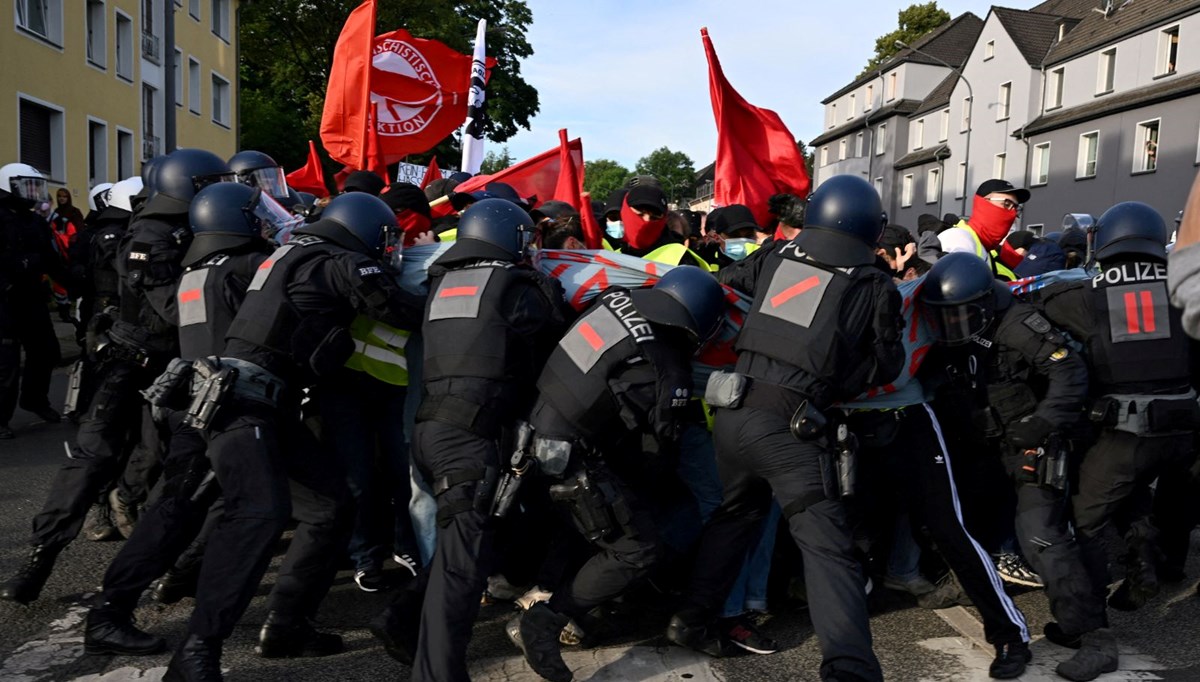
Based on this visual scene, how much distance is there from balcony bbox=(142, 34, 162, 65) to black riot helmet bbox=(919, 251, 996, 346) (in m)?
27.4

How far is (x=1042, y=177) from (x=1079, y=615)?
116 ft

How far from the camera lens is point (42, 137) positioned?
20828mm

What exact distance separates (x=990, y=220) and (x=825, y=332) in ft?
10.8

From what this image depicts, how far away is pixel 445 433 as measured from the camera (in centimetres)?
388

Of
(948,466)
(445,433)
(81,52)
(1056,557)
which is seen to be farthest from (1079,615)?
(81,52)

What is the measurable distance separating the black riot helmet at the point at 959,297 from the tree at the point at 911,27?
57.2 m

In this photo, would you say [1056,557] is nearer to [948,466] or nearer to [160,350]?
[948,466]

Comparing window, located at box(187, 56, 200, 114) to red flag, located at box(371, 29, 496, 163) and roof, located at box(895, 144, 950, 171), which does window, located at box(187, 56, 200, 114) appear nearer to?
red flag, located at box(371, 29, 496, 163)

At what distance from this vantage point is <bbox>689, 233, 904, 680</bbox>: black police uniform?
143 inches

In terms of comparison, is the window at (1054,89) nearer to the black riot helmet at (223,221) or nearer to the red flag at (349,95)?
the red flag at (349,95)

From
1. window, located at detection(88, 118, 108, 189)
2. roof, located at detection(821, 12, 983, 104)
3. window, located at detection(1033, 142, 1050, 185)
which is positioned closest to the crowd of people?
window, located at detection(88, 118, 108, 189)

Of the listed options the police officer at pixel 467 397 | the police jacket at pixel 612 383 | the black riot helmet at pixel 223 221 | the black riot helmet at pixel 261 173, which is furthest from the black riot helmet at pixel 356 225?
the black riot helmet at pixel 261 173

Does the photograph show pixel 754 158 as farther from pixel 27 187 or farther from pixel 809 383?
pixel 27 187

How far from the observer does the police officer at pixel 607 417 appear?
387 centimetres
